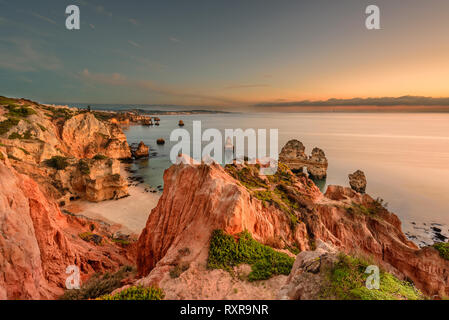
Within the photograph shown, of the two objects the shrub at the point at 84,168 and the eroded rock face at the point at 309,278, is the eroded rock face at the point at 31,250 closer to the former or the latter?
the eroded rock face at the point at 309,278

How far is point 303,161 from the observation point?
56719 mm

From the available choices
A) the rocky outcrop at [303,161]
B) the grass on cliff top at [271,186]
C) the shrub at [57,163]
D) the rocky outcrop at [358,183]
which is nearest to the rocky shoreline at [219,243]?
the grass on cliff top at [271,186]

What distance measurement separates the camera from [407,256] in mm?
17188

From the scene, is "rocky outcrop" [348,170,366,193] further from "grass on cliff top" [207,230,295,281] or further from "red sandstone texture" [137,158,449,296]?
"grass on cliff top" [207,230,295,281]

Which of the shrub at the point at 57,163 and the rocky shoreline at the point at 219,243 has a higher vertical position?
the shrub at the point at 57,163

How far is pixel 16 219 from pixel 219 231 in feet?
32.4

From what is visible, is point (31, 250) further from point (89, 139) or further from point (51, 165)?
point (89, 139)

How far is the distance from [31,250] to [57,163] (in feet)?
99.0

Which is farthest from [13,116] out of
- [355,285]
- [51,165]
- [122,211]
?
[355,285]

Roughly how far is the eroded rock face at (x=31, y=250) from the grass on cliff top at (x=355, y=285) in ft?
36.0

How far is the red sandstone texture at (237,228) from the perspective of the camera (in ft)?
34.1

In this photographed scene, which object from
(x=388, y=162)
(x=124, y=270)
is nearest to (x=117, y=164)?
(x=124, y=270)

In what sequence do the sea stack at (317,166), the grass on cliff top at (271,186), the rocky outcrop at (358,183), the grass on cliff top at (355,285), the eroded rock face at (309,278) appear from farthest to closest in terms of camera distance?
the sea stack at (317,166) < the rocky outcrop at (358,183) < the grass on cliff top at (271,186) < the eroded rock face at (309,278) < the grass on cliff top at (355,285)
